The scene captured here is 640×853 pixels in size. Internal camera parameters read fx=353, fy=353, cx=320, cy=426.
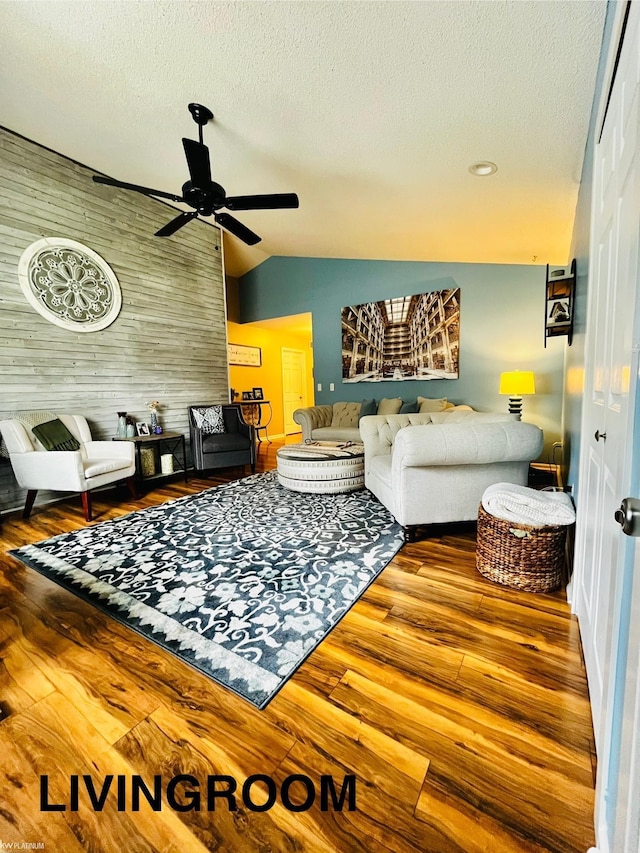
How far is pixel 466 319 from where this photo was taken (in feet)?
15.0

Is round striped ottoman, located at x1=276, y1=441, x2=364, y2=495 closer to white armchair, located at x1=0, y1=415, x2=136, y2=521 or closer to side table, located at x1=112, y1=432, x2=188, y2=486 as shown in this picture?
side table, located at x1=112, y1=432, x2=188, y2=486

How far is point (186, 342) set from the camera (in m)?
4.55

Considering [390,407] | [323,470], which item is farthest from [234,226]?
[390,407]

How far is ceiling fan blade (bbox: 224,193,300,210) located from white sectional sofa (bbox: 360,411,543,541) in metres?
1.84

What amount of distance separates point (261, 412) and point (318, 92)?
547 cm

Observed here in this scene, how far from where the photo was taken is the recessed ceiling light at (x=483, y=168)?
7.76 ft

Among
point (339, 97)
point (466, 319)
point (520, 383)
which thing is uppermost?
point (339, 97)

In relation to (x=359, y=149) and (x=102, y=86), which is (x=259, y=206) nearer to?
(x=359, y=149)

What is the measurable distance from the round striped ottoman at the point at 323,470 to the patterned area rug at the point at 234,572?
15 cm

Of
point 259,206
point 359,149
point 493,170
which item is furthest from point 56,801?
point 493,170

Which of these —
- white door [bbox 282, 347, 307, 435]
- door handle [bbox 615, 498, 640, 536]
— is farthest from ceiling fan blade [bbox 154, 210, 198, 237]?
white door [bbox 282, 347, 307, 435]

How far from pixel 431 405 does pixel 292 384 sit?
4376 millimetres

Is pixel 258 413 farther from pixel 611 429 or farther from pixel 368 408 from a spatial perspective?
pixel 611 429

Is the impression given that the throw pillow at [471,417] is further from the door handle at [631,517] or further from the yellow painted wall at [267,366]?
the yellow painted wall at [267,366]
